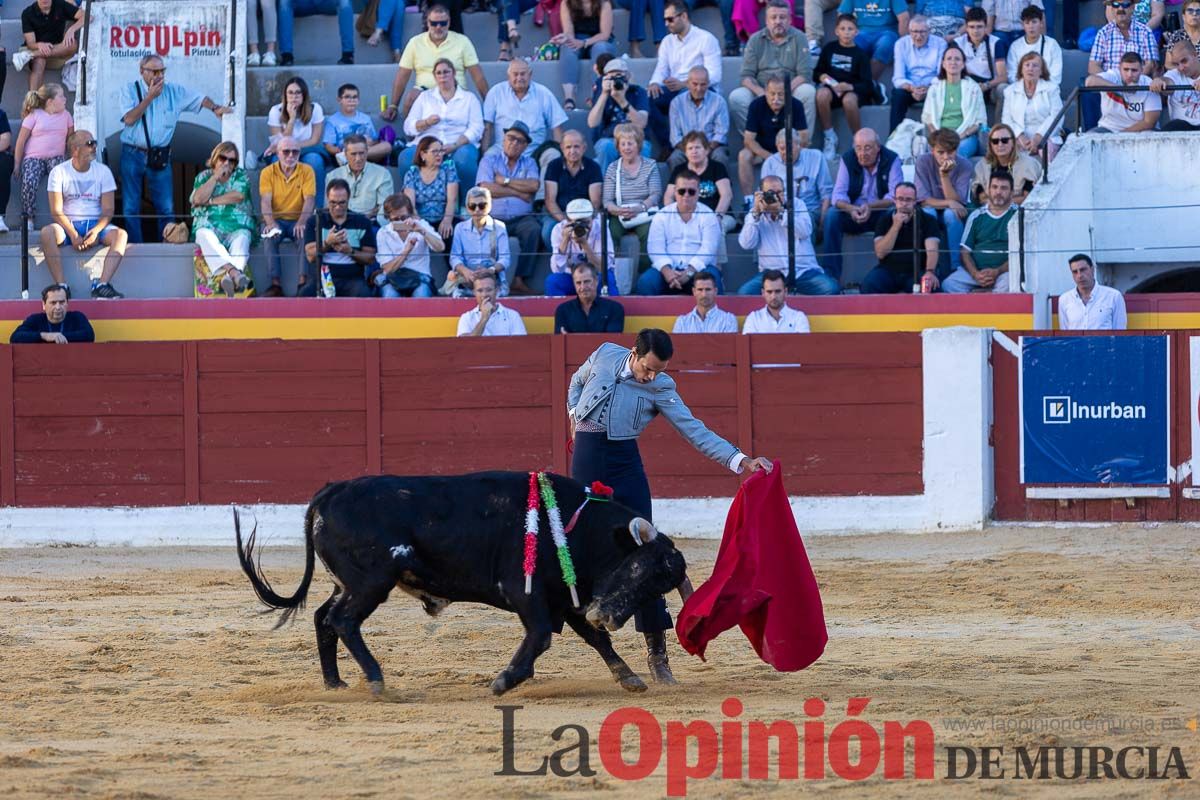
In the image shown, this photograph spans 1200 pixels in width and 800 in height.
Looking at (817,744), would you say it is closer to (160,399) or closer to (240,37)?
(160,399)

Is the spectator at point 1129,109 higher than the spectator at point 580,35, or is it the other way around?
the spectator at point 580,35

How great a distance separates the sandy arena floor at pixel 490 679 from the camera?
461 centimetres

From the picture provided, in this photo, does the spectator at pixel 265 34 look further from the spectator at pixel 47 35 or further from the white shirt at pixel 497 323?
the white shirt at pixel 497 323

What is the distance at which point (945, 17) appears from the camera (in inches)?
523

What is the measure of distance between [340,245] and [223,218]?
0.97 m

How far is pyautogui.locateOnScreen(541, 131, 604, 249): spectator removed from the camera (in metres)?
11.8

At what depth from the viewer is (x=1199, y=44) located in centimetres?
1250

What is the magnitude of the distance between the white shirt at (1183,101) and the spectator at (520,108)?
14.4ft

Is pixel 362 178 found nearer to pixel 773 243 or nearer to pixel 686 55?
pixel 686 55

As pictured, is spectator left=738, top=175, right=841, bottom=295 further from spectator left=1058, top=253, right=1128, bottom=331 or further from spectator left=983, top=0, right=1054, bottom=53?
spectator left=983, top=0, right=1054, bottom=53

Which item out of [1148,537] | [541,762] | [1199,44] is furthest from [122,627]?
[1199,44]

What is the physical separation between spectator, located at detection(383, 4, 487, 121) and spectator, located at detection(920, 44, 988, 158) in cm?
335

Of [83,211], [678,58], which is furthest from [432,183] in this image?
[83,211]

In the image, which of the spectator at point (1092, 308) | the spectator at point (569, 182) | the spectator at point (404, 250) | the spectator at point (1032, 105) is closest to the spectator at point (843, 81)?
the spectator at point (1032, 105)
